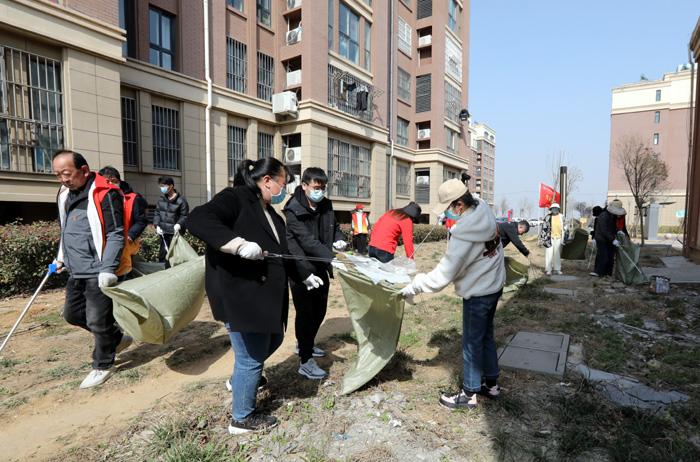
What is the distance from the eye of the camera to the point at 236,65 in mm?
13531

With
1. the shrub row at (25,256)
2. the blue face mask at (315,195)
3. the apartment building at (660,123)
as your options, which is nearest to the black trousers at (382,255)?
the blue face mask at (315,195)

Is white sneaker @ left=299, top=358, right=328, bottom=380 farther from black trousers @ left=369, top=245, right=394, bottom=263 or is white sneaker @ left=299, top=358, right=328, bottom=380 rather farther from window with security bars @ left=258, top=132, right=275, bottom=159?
window with security bars @ left=258, top=132, right=275, bottom=159

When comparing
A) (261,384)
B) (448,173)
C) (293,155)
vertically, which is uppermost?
(448,173)

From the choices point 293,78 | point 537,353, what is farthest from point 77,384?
point 293,78

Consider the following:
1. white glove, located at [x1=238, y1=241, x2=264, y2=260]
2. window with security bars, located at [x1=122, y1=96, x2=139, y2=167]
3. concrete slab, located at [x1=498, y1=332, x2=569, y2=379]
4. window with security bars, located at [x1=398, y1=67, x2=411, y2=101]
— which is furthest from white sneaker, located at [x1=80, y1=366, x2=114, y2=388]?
window with security bars, located at [x1=398, y1=67, x2=411, y2=101]

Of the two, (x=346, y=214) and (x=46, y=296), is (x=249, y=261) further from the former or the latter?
(x=346, y=214)

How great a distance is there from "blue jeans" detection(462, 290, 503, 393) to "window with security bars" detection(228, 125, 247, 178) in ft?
39.3

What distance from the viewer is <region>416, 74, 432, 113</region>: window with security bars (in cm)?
2398

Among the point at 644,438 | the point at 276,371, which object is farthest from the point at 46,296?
the point at 644,438

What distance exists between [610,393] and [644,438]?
67cm

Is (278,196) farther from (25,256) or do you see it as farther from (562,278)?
(562,278)

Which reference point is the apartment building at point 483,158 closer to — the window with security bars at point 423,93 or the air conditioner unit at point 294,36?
the window with security bars at point 423,93

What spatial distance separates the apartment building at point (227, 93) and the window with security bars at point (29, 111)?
2cm

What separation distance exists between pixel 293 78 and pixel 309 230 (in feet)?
44.5
